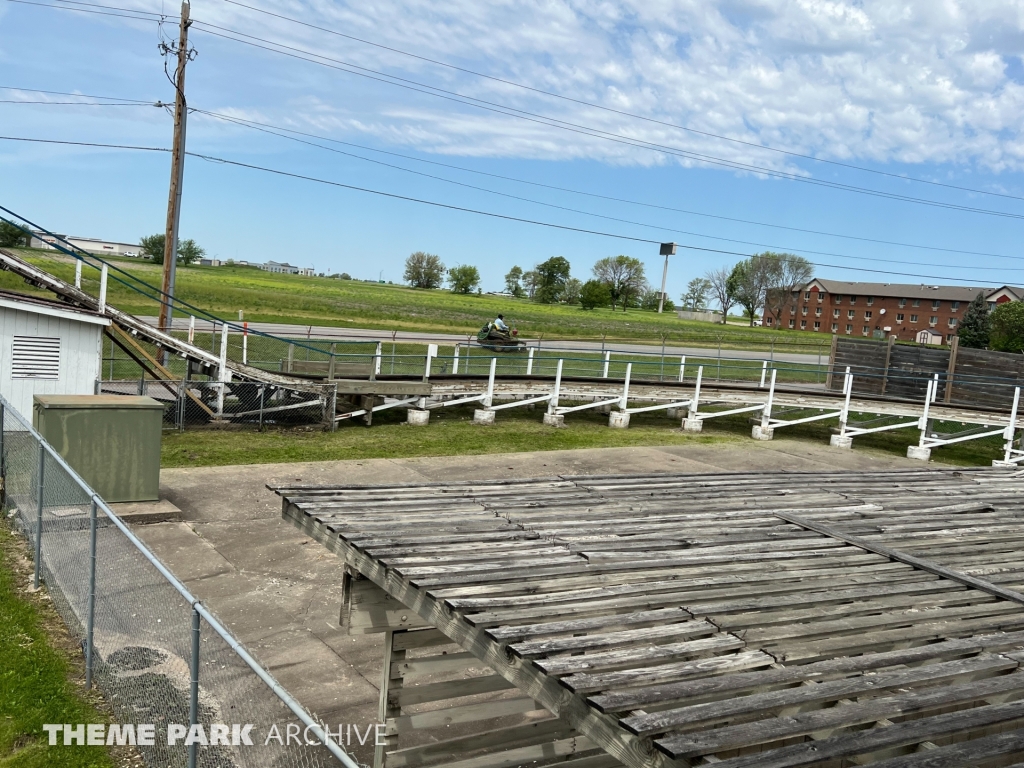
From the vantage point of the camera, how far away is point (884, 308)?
109438mm

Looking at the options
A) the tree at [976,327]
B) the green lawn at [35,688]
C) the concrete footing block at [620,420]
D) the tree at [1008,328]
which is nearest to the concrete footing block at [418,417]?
the concrete footing block at [620,420]

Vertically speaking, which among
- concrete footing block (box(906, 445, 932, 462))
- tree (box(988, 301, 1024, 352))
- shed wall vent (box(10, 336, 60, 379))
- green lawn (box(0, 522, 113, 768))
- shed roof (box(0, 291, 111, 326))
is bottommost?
green lawn (box(0, 522, 113, 768))

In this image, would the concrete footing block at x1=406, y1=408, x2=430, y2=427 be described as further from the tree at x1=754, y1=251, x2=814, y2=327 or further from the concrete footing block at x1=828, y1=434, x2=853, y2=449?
the tree at x1=754, y1=251, x2=814, y2=327

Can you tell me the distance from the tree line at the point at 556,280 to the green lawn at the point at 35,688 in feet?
383

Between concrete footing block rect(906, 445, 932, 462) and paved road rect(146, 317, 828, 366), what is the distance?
46.0 ft

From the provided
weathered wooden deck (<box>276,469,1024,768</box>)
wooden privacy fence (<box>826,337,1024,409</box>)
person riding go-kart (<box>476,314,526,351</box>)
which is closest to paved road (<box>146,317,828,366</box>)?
person riding go-kart (<box>476,314,526,351</box>)

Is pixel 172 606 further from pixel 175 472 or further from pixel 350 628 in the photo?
pixel 175 472

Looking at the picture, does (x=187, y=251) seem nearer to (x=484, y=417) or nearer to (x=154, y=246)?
(x=154, y=246)

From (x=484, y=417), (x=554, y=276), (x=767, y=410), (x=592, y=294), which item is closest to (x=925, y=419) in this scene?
(x=767, y=410)

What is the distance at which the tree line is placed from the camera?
136 metres

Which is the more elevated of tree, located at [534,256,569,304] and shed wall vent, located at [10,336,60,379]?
tree, located at [534,256,569,304]

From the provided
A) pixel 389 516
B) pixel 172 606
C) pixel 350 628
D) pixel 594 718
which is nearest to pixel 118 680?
pixel 172 606

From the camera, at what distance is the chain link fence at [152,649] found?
4793 mm

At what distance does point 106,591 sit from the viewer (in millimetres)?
7195
